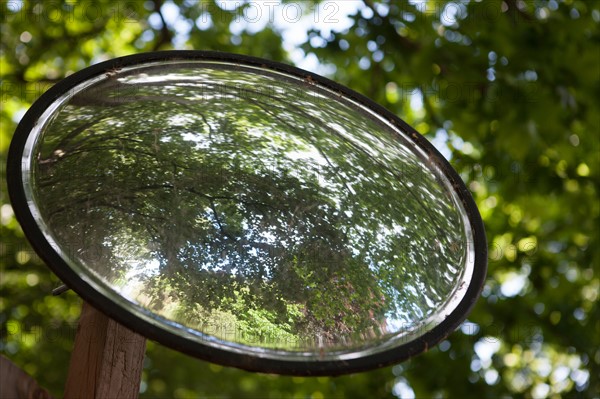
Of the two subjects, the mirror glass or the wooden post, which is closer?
the mirror glass

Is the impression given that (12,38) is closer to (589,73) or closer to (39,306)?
(39,306)

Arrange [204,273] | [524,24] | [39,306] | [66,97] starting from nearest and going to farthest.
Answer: [204,273] < [66,97] < [524,24] < [39,306]

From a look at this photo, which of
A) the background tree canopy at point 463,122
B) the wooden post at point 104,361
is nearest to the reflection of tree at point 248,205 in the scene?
the wooden post at point 104,361

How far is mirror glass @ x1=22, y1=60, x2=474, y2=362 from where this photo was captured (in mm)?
797

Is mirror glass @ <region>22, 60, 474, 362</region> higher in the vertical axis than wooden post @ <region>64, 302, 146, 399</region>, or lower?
higher

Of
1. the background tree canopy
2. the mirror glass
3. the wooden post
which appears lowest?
the background tree canopy

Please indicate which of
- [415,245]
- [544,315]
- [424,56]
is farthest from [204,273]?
[544,315]

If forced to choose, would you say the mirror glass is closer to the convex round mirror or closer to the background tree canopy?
the convex round mirror

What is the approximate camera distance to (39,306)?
13.2 feet

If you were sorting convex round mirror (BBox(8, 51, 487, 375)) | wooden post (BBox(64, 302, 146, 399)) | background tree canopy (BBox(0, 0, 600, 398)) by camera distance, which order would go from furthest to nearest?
background tree canopy (BBox(0, 0, 600, 398)) < wooden post (BBox(64, 302, 146, 399)) < convex round mirror (BBox(8, 51, 487, 375))

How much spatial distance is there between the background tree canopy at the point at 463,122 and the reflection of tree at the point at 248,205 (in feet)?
6.11

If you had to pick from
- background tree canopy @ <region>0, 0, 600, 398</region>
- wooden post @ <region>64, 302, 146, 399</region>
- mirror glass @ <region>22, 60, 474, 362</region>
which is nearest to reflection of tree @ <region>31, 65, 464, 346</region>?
mirror glass @ <region>22, 60, 474, 362</region>

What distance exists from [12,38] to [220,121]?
11.6ft

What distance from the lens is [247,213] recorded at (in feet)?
3.02
